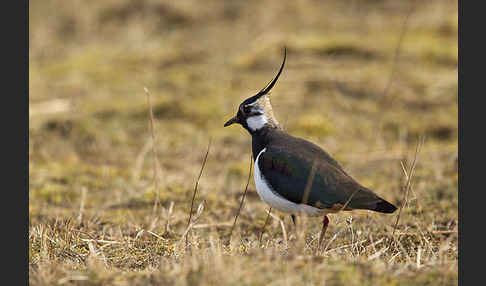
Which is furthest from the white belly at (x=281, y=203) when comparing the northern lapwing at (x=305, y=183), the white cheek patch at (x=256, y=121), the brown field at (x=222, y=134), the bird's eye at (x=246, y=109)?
the bird's eye at (x=246, y=109)

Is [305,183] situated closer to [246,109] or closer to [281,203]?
[281,203]

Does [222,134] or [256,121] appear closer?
[256,121]

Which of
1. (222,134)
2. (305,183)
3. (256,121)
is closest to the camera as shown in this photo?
(305,183)

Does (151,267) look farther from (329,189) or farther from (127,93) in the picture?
(127,93)

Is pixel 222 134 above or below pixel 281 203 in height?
below

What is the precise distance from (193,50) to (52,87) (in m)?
2.82

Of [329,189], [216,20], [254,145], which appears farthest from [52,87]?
[329,189]

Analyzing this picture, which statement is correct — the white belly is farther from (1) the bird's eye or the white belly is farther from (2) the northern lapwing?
(1) the bird's eye

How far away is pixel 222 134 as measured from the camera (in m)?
8.95

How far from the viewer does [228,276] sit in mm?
3285

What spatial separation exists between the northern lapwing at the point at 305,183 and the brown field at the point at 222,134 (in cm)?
24

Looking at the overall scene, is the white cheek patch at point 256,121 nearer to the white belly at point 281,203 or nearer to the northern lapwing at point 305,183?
the northern lapwing at point 305,183

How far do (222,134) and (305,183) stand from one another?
463 cm

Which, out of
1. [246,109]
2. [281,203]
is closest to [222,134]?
[246,109]
